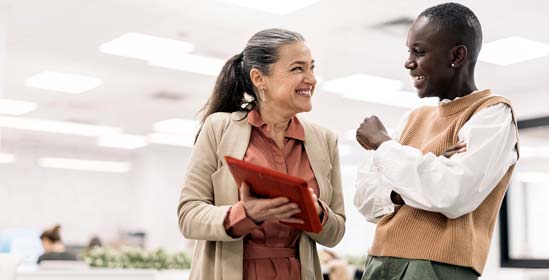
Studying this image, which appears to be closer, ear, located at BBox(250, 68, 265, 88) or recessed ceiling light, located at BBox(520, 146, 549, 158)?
ear, located at BBox(250, 68, 265, 88)

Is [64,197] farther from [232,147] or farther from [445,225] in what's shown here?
[445,225]

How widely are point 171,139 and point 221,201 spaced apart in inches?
413

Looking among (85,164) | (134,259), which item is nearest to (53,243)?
(134,259)

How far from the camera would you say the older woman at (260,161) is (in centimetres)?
165

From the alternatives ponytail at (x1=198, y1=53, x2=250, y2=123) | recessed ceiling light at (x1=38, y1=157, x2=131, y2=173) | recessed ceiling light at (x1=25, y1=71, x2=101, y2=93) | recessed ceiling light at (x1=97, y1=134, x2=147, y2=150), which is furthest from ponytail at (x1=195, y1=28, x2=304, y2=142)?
recessed ceiling light at (x1=38, y1=157, x2=131, y2=173)

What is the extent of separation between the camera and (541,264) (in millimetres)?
7461

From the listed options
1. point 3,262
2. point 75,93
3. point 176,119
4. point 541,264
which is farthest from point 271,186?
point 176,119

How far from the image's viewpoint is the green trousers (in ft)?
4.76

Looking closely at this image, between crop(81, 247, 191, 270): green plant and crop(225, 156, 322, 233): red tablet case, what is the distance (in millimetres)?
4546

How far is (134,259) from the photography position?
19.3 ft

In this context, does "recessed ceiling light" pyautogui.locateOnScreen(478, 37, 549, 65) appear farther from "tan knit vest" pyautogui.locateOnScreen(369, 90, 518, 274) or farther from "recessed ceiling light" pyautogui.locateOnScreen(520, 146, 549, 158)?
"tan knit vest" pyautogui.locateOnScreen(369, 90, 518, 274)

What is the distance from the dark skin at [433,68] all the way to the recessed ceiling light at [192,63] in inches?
204

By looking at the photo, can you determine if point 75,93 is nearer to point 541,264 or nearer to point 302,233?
point 541,264

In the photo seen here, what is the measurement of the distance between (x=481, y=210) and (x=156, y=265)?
471 cm
